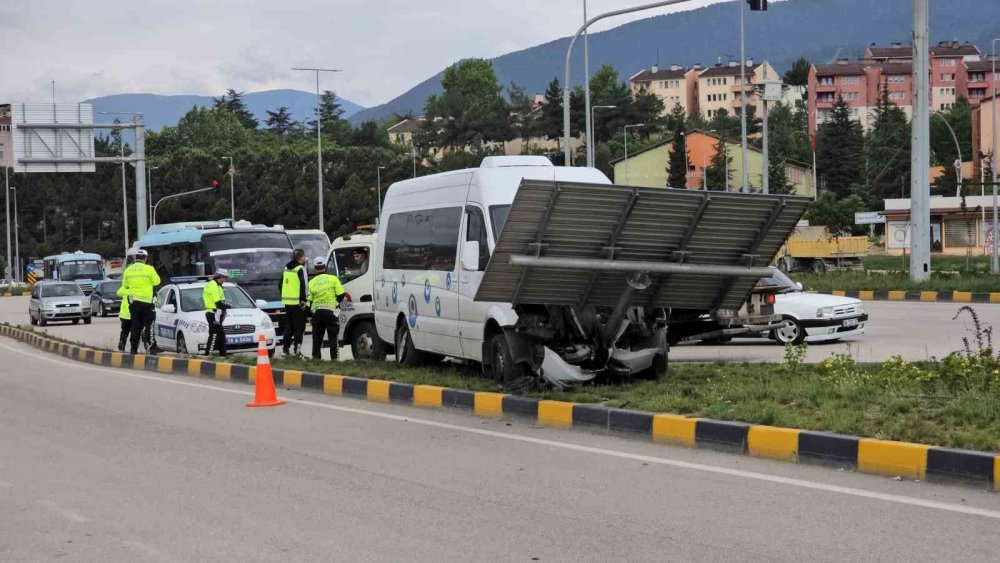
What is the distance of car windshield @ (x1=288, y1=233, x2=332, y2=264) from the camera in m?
34.9

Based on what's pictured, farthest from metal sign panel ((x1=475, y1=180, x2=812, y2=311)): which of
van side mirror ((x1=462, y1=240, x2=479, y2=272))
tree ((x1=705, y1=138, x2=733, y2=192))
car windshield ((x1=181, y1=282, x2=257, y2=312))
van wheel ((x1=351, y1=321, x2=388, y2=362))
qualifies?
tree ((x1=705, y1=138, x2=733, y2=192))

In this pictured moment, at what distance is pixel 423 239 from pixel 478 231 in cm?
161

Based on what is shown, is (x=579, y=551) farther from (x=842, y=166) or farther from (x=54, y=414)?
(x=842, y=166)

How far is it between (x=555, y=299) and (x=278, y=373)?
582cm

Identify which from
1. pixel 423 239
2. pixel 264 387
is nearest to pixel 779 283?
pixel 423 239

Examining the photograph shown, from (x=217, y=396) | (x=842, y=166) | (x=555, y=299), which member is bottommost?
(x=217, y=396)

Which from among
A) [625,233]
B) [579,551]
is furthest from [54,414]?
[579,551]

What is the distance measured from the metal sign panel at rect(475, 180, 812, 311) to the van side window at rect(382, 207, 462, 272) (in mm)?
2150

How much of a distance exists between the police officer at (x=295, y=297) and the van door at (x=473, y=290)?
5719 millimetres

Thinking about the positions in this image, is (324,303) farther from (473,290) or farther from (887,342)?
(887,342)

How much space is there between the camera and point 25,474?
934cm

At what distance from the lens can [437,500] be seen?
785cm

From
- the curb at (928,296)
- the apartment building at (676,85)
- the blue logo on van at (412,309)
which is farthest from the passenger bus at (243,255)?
the apartment building at (676,85)

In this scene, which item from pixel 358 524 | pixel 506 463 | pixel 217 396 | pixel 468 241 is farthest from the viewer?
pixel 217 396
